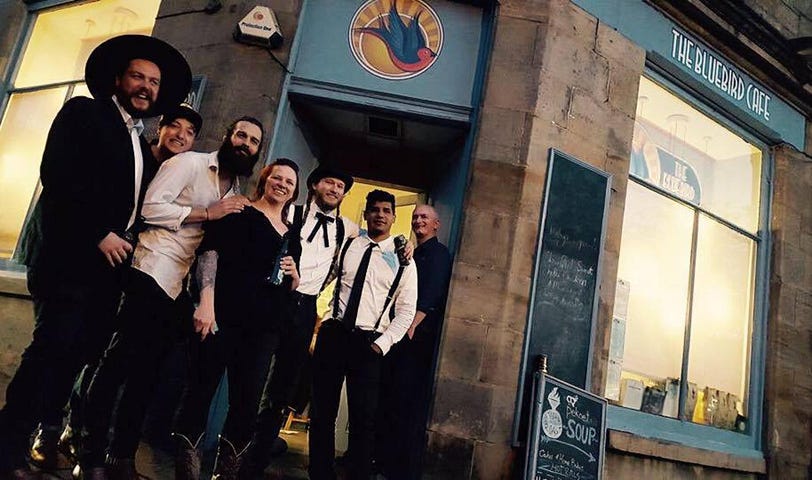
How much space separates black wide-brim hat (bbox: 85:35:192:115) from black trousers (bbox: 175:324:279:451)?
1309mm

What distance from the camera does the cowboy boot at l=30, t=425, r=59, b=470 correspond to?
3084 millimetres

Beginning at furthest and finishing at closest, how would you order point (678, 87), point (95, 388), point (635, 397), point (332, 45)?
point (678, 87), point (635, 397), point (332, 45), point (95, 388)

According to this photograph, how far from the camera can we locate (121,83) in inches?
115

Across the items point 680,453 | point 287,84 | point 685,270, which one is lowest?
point 680,453

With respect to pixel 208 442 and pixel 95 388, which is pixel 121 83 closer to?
pixel 95 388

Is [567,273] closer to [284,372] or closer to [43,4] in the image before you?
[284,372]

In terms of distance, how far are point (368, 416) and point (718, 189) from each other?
5455 millimetres

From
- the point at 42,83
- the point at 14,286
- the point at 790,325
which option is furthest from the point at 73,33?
the point at 790,325

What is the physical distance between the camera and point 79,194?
2.56 m

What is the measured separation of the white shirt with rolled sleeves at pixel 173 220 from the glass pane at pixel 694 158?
4616mm

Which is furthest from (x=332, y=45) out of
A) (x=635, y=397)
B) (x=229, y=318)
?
(x=635, y=397)

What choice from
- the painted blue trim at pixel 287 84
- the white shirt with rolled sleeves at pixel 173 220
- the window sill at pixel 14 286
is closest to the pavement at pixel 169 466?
the white shirt with rolled sleeves at pixel 173 220

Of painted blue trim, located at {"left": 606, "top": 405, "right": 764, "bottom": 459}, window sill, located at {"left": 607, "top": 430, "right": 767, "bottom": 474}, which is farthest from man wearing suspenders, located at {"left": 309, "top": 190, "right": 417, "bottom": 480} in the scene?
painted blue trim, located at {"left": 606, "top": 405, "right": 764, "bottom": 459}

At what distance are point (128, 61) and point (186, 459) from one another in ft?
6.71
